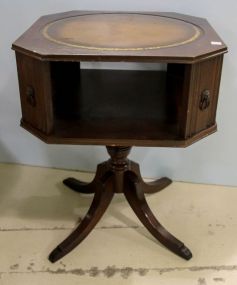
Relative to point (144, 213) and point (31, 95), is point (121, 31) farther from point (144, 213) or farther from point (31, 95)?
point (144, 213)

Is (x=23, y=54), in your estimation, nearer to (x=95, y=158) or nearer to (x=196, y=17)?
(x=196, y=17)

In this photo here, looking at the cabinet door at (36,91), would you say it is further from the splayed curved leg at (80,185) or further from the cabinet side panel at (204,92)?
the splayed curved leg at (80,185)

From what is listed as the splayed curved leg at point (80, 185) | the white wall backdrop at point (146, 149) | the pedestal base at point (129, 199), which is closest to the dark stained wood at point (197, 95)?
the pedestal base at point (129, 199)

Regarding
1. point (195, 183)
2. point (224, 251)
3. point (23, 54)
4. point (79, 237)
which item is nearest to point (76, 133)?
point (23, 54)

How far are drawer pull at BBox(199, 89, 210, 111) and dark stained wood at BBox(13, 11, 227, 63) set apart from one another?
9 cm

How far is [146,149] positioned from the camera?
5.12 feet

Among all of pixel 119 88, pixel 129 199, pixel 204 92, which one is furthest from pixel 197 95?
pixel 129 199

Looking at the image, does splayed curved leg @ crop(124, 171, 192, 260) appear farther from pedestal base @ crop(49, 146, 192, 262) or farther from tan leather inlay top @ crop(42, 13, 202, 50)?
tan leather inlay top @ crop(42, 13, 202, 50)

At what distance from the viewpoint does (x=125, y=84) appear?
3.96 feet

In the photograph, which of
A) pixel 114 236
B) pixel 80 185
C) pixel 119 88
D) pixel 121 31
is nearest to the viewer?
pixel 121 31

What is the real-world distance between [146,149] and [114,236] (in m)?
0.39

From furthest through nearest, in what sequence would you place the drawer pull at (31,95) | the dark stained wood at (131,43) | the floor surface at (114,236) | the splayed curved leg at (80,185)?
the splayed curved leg at (80,185) < the floor surface at (114,236) < the drawer pull at (31,95) < the dark stained wood at (131,43)

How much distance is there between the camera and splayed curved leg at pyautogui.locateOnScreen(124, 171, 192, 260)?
124 cm

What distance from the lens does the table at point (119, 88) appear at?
0.89m
